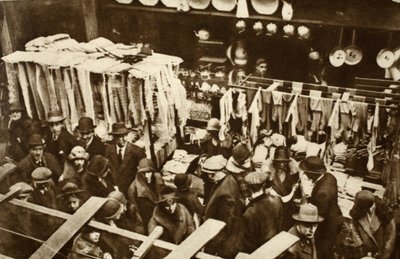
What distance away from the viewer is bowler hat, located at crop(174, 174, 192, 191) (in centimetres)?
467

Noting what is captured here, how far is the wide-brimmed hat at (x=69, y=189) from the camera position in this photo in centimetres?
506

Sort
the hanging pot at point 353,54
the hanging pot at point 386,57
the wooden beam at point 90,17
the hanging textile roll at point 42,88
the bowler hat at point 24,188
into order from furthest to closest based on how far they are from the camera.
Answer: the bowler hat at point 24,188
the hanging textile roll at point 42,88
the wooden beam at point 90,17
the hanging pot at point 353,54
the hanging pot at point 386,57

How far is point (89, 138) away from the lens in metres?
5.04

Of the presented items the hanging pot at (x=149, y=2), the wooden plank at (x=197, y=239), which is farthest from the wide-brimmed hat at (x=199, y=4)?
the wooden plank at (x=197, y=239)

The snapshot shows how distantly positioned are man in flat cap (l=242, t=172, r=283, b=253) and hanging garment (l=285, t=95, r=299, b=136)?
52cm

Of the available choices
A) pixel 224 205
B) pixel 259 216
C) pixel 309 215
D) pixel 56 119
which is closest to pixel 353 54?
pixel 309 215

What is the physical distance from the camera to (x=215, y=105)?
4496mm

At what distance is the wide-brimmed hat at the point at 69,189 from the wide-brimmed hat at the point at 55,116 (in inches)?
28.0

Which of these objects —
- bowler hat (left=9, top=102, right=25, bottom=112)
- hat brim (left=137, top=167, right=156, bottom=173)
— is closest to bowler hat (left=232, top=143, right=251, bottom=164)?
hat brim (left=137, top=167, right=156, bottom=173)

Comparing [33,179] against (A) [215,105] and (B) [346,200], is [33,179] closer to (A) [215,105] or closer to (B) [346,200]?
(A) [215,105]

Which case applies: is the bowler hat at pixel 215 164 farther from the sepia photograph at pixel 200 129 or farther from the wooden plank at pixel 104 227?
the wooden plank at pixel 104 227

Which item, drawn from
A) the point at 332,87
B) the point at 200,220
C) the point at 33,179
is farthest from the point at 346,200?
the point at 33,179

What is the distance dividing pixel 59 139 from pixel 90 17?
1427mm

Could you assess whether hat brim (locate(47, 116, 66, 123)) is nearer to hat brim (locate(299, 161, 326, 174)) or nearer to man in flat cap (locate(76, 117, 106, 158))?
man in flat cap (locate(76, 117, 106, 158))
